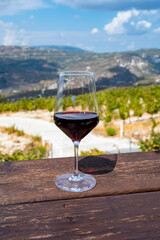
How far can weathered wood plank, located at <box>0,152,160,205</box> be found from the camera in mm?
836

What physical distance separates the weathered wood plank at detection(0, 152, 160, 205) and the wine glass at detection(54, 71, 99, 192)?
0.06 meters

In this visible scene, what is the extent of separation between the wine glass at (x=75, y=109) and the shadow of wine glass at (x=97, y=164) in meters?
0.11

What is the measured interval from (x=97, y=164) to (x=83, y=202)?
36 centimetres

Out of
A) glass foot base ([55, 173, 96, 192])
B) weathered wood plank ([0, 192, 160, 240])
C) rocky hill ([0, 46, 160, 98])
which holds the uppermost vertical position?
rocky hill ([0, 46, 160, 98])

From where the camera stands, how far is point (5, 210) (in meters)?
0.73

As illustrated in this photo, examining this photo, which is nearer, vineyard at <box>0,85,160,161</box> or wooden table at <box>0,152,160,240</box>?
wooden table at <box>0,152,160,240</box>

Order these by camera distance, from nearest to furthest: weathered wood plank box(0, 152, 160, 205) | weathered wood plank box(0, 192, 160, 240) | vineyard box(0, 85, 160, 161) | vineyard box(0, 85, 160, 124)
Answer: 1. weathered wood plank box(0, 192, 160, 240)
2. weathered wood plank box(0, 152, 160, 205)
3. vineyard box(0, 85, 160, 161)
4. vineyard box(0, 85, 160, 124)

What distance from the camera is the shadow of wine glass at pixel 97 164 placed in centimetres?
105

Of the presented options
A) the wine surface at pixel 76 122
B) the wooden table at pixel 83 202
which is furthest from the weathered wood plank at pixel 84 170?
the wine surface at pixel 76 122

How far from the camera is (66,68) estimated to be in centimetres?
12550

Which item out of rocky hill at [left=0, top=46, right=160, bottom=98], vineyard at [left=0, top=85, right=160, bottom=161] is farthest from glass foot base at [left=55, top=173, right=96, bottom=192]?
rocky hill at [left=0, top=46, right=160, bottom=98]

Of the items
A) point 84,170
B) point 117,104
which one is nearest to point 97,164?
point 84,170

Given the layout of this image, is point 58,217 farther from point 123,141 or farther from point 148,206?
point 123,141

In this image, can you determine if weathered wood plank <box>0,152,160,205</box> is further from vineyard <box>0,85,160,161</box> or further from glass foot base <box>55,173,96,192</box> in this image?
vineyard <box>0,85,160,161</box>
